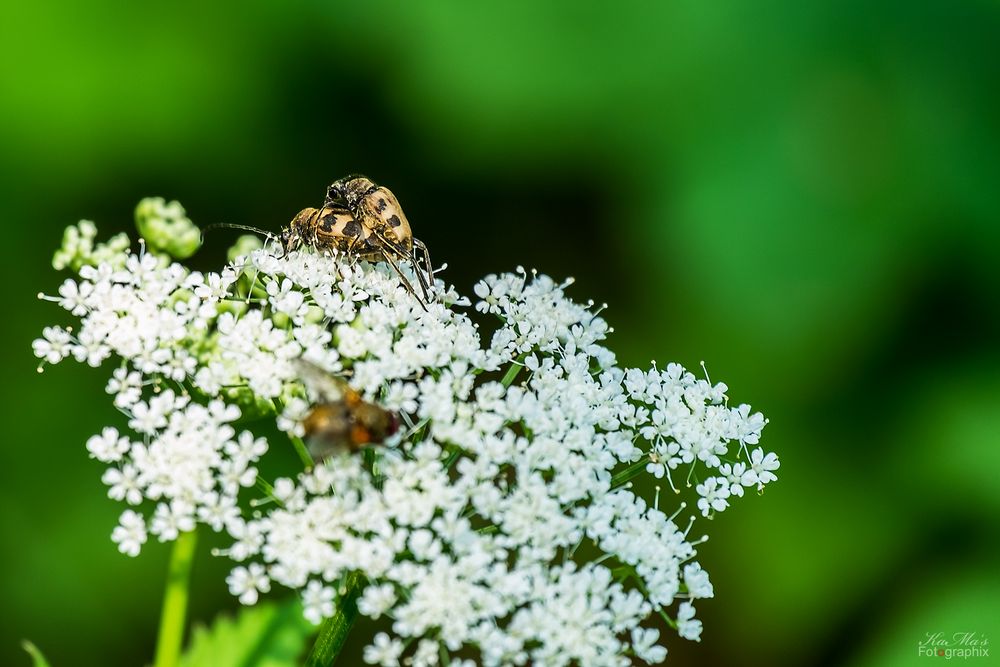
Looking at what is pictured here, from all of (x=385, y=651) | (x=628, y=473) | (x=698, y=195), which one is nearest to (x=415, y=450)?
(x=385, y=651)

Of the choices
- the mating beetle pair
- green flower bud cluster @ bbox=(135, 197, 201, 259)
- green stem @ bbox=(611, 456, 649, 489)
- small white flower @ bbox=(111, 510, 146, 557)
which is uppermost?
the mating beetle pair

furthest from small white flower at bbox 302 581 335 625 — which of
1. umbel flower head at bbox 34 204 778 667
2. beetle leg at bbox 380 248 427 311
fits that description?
beetle leg at bbox 380 248 427 311

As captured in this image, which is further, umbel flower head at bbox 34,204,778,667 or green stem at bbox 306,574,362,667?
green stem at bbox 306,574,362,667

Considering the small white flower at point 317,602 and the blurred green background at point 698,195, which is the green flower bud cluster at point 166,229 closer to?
the small white flower at point 317,602

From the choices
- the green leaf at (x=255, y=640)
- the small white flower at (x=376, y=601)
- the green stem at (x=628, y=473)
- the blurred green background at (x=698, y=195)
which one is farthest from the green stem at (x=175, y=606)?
the blurred green background at (x=698, y=195)

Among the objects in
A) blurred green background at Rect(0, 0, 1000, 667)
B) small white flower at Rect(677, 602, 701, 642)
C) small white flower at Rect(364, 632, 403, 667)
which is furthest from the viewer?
blurred green background at Rect(0, 0, 1000, 667)

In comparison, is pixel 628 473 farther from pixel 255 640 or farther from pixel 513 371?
pixel 255 640

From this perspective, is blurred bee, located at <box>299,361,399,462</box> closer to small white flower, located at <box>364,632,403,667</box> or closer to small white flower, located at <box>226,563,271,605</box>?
small white flower, located at <box>226,563,271,605</box>
